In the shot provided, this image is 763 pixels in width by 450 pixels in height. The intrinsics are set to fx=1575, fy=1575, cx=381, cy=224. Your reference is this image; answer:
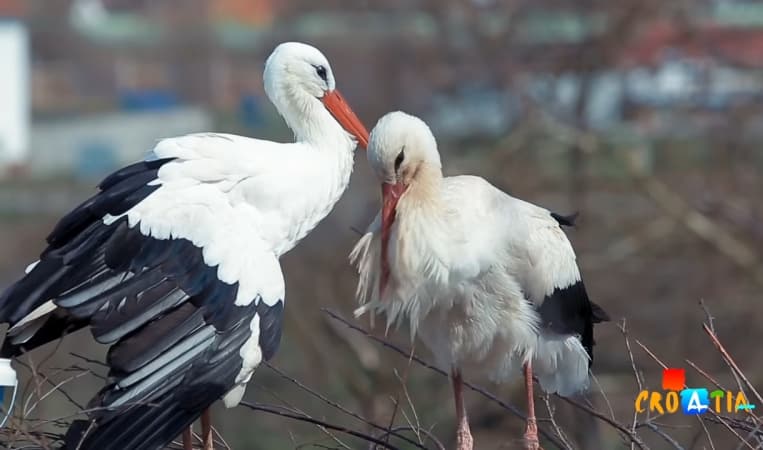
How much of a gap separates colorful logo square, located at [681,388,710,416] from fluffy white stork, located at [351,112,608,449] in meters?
0.48

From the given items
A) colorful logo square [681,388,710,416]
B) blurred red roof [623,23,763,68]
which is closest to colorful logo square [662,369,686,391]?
colorful logo square [681,388,710,416]

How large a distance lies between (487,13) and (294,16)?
7.35 m

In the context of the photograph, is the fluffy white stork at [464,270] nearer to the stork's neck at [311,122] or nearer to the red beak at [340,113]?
the stork's neck at [311,122]

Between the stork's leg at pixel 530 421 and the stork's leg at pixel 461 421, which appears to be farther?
the stork's leg at pixel 461 421

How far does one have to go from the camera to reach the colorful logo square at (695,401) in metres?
3.73

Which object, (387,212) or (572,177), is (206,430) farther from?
(572,177)

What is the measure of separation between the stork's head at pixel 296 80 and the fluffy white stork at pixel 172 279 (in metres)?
0.32

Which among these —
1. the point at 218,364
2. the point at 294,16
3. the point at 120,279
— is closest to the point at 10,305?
the point at 120,279

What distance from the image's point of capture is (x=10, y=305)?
12.7 ft

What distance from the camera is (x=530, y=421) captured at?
425 centimetres

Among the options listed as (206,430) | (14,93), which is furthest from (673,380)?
(14,93)

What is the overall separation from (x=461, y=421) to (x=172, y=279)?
93 cm

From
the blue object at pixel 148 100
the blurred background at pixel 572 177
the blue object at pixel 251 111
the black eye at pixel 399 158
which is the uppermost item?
the black eye at pixel 399 158

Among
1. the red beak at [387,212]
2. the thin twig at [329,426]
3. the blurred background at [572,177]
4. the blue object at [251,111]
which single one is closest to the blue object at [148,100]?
the blue object at [251,111]
